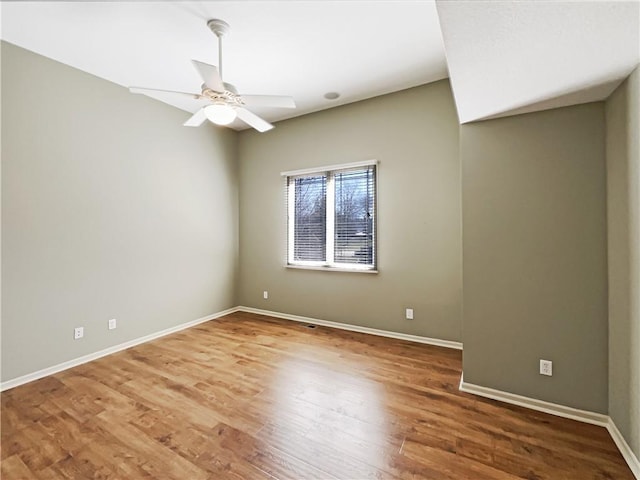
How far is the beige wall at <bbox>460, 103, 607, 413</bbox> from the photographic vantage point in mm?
1923

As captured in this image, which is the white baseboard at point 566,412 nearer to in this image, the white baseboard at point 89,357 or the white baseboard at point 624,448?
the white baseboard at point 624,448

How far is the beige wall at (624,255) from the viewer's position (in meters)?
1.55

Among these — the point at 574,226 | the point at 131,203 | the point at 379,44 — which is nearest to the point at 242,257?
the point at 131,203

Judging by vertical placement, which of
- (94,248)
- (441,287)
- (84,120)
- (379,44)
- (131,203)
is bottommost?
(441,287)

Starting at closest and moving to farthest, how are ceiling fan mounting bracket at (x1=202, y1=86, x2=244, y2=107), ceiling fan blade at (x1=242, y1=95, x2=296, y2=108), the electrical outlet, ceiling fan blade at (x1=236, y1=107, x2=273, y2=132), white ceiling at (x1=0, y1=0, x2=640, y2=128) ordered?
1. white ceiling at (x1=0, y1=0, x2=640, y2=128)
2. the electrical outlet
3. ceiling fan mounting bracket at (x1=202, y1=86, x2=244, y2=107)
4. ceiling fan blade at (x1=242, y1=95, x2=296, y2=108)
5. ceiling fan blade at (x1=236, y1=107, x2=273, y2=132)

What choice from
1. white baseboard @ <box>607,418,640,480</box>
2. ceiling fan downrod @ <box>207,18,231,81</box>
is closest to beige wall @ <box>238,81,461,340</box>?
white baseboard @ <box>607,418,640,480</box>

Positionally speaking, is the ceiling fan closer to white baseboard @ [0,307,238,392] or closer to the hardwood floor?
the hardwood floor

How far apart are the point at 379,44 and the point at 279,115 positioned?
199 cm

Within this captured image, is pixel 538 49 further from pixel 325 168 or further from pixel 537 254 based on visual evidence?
pixel 325 168

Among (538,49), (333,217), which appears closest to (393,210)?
A: (333,217)

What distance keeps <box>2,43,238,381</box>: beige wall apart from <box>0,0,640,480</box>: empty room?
2 cm

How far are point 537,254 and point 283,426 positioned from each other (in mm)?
2178

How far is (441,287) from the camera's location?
10.7 ft

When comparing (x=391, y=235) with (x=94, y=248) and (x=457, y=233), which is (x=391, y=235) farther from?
(x=94, y=248)
